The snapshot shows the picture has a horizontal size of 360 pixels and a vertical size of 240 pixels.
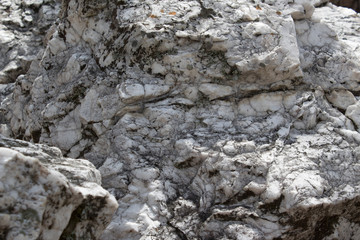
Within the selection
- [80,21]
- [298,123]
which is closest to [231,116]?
[298,123]

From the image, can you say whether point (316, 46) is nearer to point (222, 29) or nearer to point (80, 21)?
point (222, 29)

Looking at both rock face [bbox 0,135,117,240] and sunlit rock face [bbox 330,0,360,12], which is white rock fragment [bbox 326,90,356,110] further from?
sunlit rock face [bbox 330,0,360,12]

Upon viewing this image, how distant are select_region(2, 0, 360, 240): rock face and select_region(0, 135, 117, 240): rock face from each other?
78cm

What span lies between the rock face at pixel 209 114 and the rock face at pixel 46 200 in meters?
0.78

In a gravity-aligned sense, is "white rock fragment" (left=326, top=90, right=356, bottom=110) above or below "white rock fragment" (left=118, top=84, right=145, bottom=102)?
below

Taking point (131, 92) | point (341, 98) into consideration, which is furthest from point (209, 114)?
point (341, 98)

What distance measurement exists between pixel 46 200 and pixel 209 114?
5.65 ft

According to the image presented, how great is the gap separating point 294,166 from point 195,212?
0.75m

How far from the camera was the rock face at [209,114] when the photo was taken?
3.14m

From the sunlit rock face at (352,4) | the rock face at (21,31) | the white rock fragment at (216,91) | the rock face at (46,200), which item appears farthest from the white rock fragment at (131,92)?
the sunlit rock face at (352,4)

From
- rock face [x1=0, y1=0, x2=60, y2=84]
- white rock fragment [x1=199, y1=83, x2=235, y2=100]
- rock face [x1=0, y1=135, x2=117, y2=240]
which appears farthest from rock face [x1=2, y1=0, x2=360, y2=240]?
rock face [x1=0, y1=0, x2=60, y2=84]

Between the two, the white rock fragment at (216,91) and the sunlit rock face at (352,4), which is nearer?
the white rock fragment at (216,91)

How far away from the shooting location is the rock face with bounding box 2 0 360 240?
3141 mm

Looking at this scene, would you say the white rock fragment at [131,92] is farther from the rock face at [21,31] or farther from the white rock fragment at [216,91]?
the rock face at [21,31]
